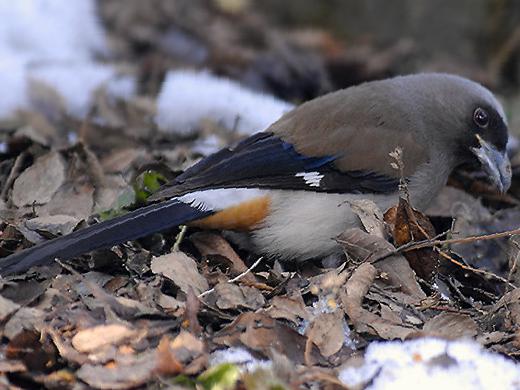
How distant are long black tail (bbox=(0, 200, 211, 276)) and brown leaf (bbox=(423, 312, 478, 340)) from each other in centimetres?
134

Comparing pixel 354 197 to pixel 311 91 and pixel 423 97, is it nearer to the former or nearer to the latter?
pixel 423 97

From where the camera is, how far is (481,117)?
5.44 m

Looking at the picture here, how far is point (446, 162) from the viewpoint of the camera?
213 inches

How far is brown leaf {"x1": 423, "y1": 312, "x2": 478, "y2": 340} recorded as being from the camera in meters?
3.86

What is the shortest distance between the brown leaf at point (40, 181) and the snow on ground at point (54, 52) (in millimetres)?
1514

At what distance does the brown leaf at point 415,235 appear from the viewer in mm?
4480

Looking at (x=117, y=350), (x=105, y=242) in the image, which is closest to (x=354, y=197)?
(x=105, y=242)

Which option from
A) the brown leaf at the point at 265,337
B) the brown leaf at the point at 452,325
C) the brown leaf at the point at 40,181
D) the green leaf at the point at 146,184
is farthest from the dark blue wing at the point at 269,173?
the brown leaf at the point at 452,325

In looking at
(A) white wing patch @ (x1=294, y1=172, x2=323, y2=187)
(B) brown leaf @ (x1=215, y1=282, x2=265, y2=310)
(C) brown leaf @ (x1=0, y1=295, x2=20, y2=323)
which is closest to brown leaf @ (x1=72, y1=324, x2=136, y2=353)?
(C) brown leaf @ (x1=0, y1=295, x2=20, y2=323)

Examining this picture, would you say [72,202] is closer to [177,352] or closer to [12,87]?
[177,352]

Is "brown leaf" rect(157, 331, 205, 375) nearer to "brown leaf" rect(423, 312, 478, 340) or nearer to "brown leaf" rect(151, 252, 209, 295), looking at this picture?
"brown leaf" rect(151, 252, 209, 295)

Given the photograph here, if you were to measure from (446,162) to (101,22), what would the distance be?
4634mm

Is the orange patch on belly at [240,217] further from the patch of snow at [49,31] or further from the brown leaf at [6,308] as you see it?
the patch of snow at [49,31]

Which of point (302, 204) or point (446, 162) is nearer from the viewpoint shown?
point (302, 204)
